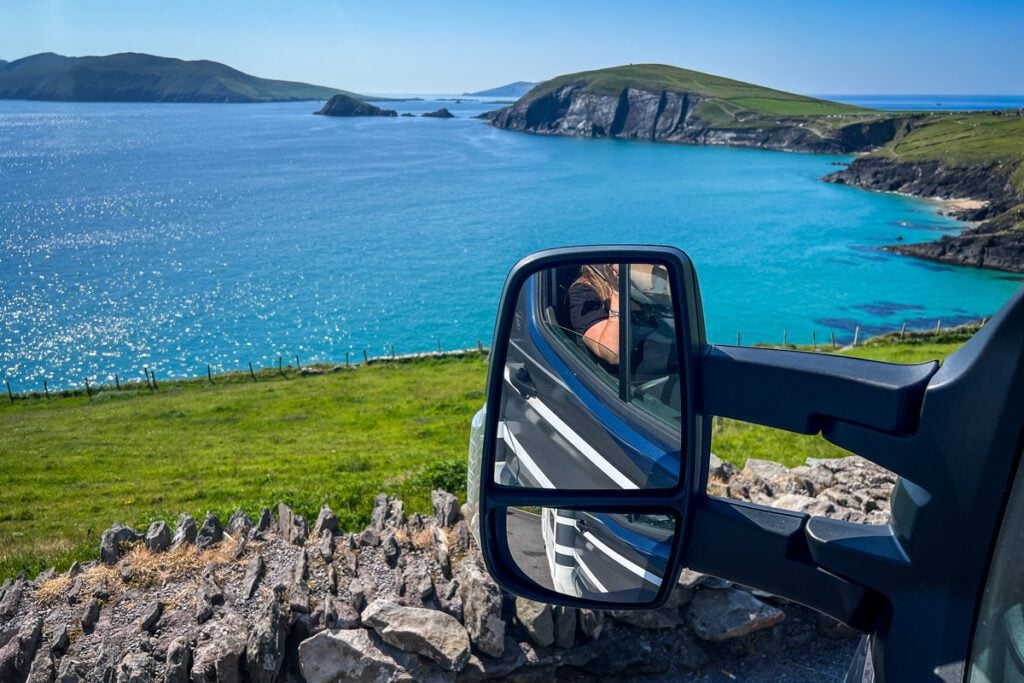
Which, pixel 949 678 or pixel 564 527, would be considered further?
pixel 564 527

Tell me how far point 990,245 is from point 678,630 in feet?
192

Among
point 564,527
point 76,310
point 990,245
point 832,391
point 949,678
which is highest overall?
point 832,391

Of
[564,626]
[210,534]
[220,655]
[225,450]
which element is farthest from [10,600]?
[225,450]

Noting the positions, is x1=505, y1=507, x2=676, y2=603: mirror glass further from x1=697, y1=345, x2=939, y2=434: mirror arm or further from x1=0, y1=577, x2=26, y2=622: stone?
x1=0, y1=577, x2=26, y2=622: stone

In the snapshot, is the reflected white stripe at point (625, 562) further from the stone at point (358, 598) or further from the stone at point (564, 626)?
the stone at point (358, 598)

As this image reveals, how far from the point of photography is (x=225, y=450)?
19.6m

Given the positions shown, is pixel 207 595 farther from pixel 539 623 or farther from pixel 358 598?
pixel 539 623

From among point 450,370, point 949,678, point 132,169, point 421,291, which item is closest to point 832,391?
point 949,678

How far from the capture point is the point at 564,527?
83.8 inches

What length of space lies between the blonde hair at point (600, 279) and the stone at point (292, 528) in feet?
19.1

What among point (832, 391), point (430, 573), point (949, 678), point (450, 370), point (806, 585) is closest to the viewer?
point (949, 678)

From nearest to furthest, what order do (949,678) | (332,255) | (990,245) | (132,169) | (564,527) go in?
1. (949,678)
2. (564,527)
3. (990,245)
4. (332,255)
5. (132,169)

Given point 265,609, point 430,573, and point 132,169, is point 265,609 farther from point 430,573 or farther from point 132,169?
point 132,169

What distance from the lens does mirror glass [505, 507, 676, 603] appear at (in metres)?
1.94
